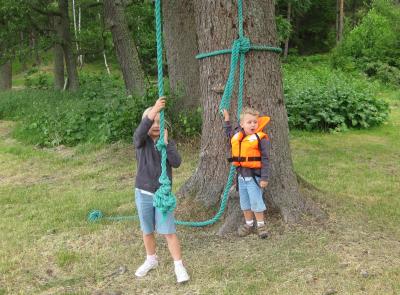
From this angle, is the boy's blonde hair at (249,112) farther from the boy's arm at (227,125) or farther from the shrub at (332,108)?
the shrub at (332,108)

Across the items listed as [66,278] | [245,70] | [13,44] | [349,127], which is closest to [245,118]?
[245,70]

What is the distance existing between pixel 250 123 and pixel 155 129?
84cm

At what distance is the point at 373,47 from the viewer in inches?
968

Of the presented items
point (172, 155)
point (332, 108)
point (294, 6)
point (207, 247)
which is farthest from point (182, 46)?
point (294, 6)

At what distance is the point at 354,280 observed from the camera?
370 cm

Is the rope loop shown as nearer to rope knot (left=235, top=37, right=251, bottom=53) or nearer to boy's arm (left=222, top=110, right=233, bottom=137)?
rope knot (left=235, top=37, right=251, bottom=53)

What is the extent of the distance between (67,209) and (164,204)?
2.73 m

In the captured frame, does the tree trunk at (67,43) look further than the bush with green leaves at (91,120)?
Yes

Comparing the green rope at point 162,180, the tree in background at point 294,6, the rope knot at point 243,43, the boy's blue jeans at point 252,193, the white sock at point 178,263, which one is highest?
the tree in background at point 294,6

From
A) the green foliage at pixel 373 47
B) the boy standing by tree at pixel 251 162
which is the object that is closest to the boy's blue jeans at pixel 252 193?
the boy standing by tree at pixel 251 162

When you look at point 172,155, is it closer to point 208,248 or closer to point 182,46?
point 208,248

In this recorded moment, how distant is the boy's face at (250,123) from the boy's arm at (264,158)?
0.40 ft

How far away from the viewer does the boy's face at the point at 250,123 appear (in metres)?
4.25

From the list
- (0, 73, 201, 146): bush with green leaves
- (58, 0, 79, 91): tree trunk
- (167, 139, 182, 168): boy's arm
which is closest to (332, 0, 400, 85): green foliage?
(58, 0, 79, 91): tree trunk
